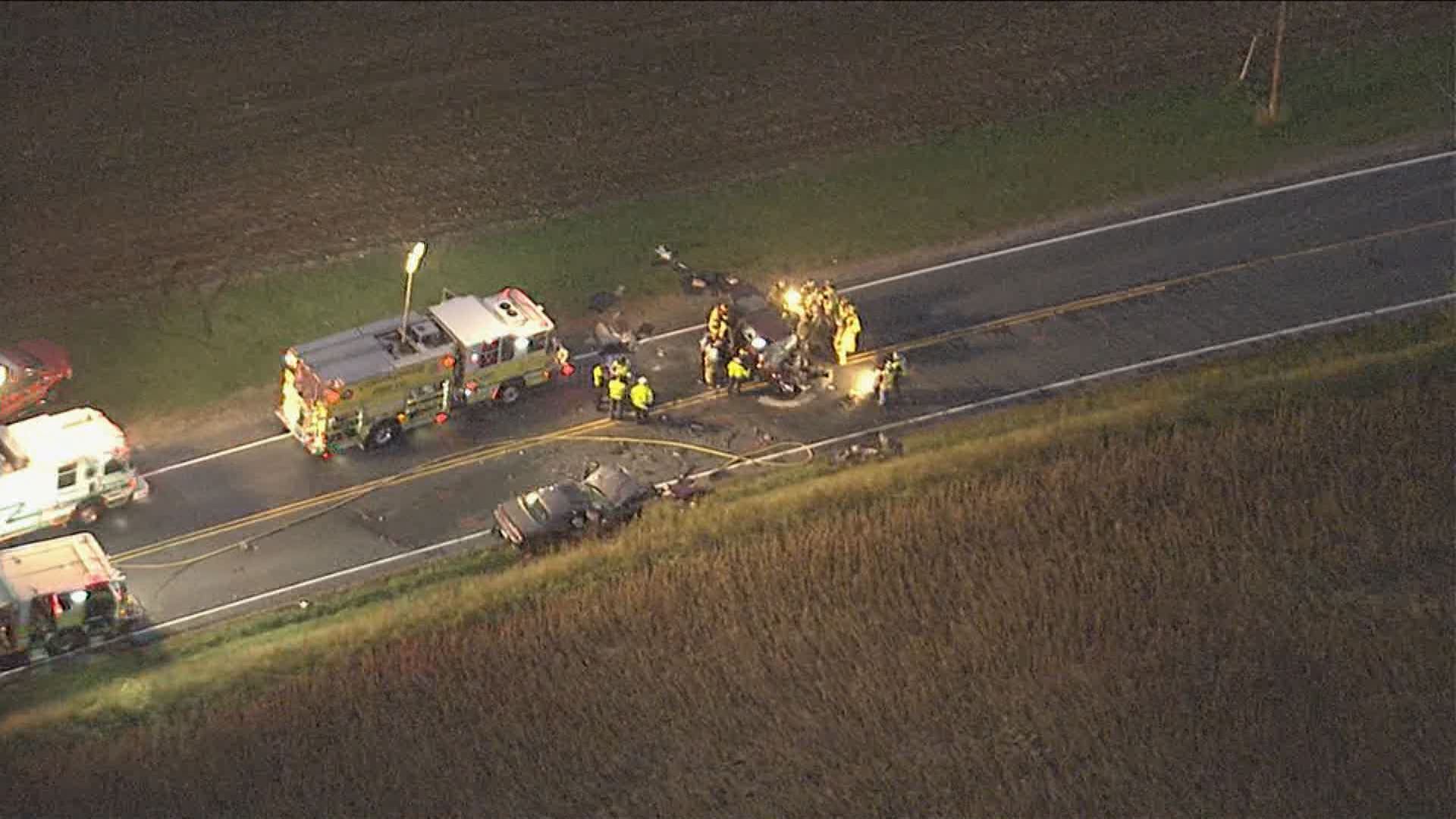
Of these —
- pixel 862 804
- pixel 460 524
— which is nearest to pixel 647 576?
pixel 460 524

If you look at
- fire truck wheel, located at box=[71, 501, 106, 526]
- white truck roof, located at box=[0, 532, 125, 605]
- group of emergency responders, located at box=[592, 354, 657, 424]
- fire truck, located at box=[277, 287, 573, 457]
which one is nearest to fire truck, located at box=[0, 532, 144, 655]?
white truck roof, located at box=[0, 532, 125, 605]

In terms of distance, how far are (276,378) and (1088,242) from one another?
827 inches

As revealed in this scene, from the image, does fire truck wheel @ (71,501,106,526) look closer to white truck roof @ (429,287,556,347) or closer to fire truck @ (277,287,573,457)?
fire truck @ (277,287,573,457)

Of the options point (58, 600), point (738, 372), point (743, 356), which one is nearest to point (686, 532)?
point (738, 372)

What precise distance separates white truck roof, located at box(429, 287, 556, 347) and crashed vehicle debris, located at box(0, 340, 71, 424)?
8.66 m

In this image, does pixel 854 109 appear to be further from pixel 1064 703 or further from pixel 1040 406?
pixel 1064 703

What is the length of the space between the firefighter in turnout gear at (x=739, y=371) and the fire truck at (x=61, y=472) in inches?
525

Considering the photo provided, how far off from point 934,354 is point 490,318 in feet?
35.2

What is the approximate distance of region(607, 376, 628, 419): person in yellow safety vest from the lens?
50.3 metres

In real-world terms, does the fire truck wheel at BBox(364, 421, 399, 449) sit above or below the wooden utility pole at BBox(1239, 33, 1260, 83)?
below

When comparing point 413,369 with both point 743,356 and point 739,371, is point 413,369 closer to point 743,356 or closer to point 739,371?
point 739,371

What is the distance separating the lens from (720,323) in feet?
170

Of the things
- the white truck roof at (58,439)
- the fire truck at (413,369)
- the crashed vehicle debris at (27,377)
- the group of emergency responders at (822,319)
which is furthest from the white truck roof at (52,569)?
the group of emergency responders at (822,319)

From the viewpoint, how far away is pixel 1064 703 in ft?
144
